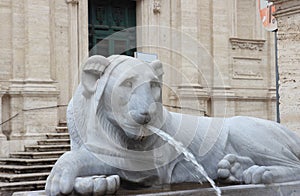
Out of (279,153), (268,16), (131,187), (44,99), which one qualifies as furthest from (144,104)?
Answer: (44,99)

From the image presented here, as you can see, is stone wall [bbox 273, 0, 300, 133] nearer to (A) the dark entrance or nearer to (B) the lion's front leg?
(B) the lion's front leg

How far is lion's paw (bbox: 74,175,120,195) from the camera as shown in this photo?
3.02 metres

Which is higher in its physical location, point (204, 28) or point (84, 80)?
point (204, 28)

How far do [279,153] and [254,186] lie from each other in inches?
16.7

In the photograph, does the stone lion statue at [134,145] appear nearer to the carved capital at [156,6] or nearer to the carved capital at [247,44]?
the carved capital at [156,6]

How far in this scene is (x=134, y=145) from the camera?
3.31m

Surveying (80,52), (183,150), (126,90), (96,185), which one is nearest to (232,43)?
(80,52)

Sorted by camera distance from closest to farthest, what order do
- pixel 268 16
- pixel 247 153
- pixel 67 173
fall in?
pixel 67 173 < pixel 247 153 < pixel 268 16

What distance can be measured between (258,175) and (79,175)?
1212mm

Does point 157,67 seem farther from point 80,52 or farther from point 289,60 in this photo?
point 80,52

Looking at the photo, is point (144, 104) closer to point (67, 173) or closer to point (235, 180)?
point (67, 173)

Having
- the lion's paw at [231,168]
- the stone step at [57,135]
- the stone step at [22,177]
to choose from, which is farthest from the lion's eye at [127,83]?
the stone step at [57,135]

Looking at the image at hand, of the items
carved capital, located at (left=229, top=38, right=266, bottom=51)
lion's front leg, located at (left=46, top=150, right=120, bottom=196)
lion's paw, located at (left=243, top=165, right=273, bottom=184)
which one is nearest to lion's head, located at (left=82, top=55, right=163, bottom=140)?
lion's front leg, located at (left=46, top=150, right=120, bottom=196)

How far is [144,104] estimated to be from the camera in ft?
10.3
